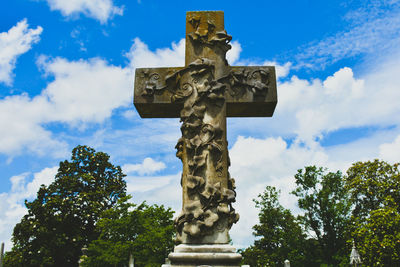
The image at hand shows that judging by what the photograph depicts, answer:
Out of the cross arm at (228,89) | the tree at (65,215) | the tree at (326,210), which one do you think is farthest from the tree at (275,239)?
the cross arm at (228,89)

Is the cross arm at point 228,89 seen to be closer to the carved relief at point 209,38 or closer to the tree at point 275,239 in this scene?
the carved relief at point 209,38

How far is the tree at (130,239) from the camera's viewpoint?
23.2m

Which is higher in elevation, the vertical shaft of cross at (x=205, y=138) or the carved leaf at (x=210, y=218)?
the vertical shaft of cross at (x=205, y=138)

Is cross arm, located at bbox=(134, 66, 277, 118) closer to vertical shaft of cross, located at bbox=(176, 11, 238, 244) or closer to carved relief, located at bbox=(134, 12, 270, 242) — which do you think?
carved relief, located at bbox=(134, 12, 270, 242)

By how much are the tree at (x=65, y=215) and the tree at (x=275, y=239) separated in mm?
15724

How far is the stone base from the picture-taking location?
3611 millimetres

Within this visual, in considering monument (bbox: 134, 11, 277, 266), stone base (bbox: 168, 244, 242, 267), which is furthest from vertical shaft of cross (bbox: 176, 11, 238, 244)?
stone base (bbox: 168, 244, 242, 267)

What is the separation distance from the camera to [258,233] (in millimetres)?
34469

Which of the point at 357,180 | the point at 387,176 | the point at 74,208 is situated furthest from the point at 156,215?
the point at 387,176

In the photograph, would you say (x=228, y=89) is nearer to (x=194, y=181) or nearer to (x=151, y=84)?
(x=151, y=84)

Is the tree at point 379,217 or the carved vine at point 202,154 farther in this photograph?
the tree at point 379,217

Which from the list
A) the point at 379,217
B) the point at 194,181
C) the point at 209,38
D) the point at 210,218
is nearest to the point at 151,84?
the point at 209,38

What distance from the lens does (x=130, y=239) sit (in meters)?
24.6

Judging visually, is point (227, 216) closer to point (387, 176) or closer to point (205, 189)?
point (205, 189)
